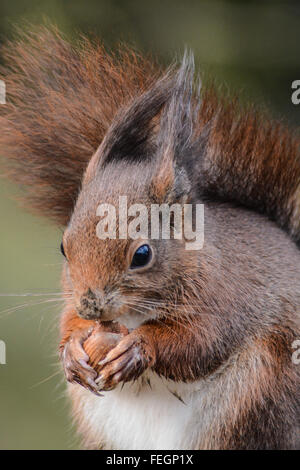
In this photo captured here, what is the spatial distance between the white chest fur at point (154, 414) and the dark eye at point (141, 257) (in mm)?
295

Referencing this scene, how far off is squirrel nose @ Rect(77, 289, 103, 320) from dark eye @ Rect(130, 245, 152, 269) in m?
0.09

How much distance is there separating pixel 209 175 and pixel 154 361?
433mm

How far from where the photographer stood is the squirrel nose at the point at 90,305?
1358mm

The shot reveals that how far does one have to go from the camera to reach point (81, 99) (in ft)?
5.44

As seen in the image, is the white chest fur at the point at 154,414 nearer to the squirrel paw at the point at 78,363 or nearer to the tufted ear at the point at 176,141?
the squirrel paw at the point at 78,363

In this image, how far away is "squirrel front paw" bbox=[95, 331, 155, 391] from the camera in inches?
54.5

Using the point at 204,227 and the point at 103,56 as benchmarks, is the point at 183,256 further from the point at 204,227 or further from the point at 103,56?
the point at 103,56

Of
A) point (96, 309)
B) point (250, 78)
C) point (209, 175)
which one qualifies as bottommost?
point (96, 309)

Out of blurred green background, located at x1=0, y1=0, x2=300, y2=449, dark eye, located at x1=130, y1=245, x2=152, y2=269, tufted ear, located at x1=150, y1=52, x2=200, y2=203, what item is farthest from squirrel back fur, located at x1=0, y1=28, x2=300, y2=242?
blurred green background, located at x1=0, y1=0, x2=300, y2=449

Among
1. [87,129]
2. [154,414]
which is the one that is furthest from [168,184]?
[154,414]

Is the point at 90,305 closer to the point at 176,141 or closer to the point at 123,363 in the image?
the point at 123,363

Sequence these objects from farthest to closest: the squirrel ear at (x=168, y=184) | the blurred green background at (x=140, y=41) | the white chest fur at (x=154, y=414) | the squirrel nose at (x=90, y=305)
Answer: the blurred green background at (x=140, y=41) < the white chest fur at (x=154, y=414) < the squirrel ear at (x=168, y=184) < the squirrel nose at (x=90, y=305)

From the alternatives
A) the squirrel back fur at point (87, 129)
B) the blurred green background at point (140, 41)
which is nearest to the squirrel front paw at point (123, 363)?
the squirrel back fur at point (87, 129)

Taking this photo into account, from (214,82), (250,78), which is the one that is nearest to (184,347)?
(214,82)
